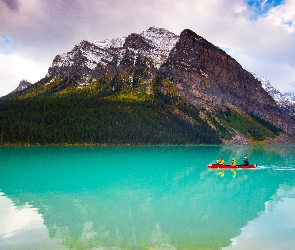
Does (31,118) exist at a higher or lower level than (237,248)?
higher

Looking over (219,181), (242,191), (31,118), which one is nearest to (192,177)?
(219,181)

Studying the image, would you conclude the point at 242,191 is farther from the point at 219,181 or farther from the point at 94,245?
the point at 94,245

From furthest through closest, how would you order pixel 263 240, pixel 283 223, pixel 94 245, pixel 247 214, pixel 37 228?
pixel 247 214
pixel 283 223
pixel 37 228
pixel 263 240
pixel 94 245

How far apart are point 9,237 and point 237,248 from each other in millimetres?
18186

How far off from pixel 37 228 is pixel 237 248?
17.1 m

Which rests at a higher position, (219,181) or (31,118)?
(31,118)

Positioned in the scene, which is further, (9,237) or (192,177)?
(192,177)

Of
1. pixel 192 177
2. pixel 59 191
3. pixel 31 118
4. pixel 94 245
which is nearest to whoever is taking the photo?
pixel 94 245

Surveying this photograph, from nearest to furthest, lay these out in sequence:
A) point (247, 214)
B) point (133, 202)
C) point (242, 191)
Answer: point (247, 214)
point (133, 202)
point (242, 191)

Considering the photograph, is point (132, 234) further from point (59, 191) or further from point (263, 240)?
point (59, 191)

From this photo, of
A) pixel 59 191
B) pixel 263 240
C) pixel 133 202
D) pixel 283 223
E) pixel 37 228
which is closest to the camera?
pixel 263 240

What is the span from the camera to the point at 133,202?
39.9 meters

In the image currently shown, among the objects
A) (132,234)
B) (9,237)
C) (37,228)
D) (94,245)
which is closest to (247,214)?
(132,234)

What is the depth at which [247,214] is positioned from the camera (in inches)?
1396
